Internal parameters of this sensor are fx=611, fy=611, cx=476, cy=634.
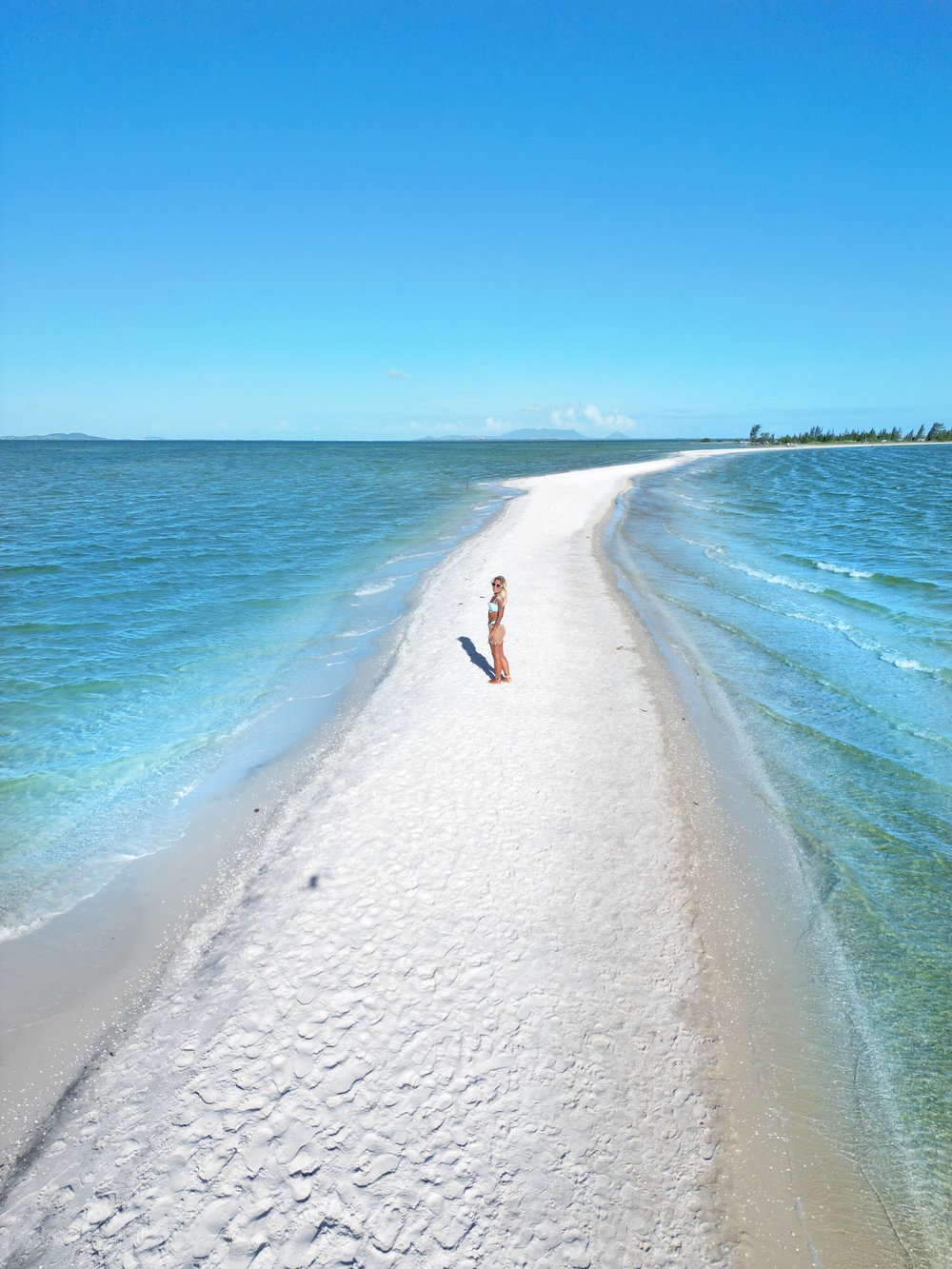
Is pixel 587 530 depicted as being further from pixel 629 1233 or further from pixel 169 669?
pixel 629 1233

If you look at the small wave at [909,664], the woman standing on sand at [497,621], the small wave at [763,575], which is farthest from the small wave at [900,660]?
the woman standing on sand at [497,621]

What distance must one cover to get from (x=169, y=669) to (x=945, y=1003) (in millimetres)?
14601

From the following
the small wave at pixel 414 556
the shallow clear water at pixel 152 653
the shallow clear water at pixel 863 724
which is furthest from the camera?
the small wave at pixel 414 556

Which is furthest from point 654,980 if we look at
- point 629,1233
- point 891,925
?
point 891,925

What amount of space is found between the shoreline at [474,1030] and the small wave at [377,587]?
1148cm

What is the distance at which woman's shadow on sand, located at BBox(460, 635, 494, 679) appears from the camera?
520 inches

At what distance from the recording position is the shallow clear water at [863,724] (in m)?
5.73

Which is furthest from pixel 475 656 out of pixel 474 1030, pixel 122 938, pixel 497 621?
pixel 474 1030

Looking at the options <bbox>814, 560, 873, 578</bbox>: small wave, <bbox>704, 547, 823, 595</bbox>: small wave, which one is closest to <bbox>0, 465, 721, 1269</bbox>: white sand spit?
<bbox>704, 547, 823, 595</bbox>: small wave

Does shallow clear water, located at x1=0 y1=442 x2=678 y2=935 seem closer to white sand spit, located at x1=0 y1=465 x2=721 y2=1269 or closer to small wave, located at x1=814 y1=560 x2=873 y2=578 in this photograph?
white sand spit, located at x1=0 y1=465 x2=721 y2=1269

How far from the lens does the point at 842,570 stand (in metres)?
23.5

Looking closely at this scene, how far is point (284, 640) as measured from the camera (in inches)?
645

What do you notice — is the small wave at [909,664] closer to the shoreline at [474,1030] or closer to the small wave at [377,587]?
the shoreline at [474,1030]

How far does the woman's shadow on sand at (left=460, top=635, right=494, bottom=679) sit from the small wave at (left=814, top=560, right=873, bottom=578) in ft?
52.9
